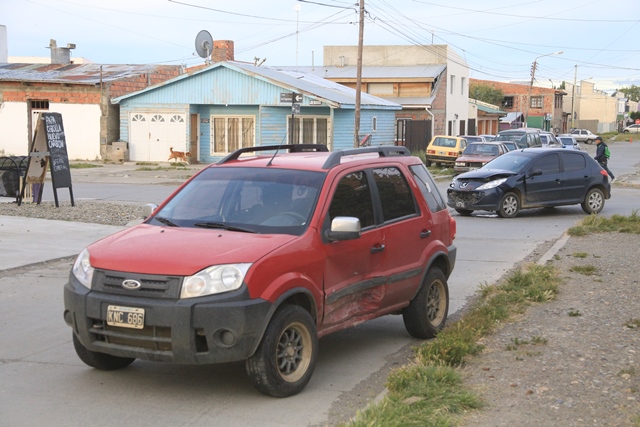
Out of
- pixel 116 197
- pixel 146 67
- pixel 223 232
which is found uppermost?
pixel 146 67

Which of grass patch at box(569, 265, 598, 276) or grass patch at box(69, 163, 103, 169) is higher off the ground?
grass patch at box(569, 265, 598, 276)

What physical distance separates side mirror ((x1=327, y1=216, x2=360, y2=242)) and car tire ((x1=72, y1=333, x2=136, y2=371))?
70.2 inches

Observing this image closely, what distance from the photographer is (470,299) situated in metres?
10.1

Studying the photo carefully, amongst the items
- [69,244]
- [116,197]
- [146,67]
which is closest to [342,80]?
[146,67]

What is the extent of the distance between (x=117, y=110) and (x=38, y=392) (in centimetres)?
Answer: 3638

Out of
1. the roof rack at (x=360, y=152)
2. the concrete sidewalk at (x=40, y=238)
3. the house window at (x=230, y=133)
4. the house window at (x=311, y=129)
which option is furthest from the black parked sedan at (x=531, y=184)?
the house window at (x=230, y=133)

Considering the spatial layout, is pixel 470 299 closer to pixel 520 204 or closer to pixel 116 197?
pixel 520 204

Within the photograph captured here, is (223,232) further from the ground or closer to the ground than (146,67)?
closer to the ground

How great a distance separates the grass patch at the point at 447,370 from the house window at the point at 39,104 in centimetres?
3528

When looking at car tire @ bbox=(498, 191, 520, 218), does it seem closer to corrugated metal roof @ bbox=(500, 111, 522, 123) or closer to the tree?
corrugated metal roof @ bbox=(500, 111, 522, 123)

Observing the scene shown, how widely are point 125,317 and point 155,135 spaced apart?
35219 mm

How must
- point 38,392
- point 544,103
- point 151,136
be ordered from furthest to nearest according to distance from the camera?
1. point 544,103
2. point 151,136
3. point 38,392

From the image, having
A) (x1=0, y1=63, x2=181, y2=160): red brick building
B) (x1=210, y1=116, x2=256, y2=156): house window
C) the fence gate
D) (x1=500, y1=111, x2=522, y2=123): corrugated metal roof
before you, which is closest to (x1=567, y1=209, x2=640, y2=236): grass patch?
(x1=210, y1=116, x2=256, y2=156): house window

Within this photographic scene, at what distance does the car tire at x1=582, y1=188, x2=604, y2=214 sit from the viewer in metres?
20.9
